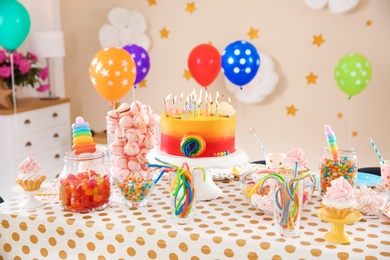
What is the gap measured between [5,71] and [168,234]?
2.75m

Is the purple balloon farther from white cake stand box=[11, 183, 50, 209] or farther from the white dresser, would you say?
white cake stand box=[11, 183, 50, 209]

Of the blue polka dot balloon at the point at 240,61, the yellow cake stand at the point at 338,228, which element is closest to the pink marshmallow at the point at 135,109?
the yellow cake stand at the point at 338,228

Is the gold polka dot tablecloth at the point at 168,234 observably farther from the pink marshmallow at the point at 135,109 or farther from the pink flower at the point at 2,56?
the pink flower at the point at 2,56

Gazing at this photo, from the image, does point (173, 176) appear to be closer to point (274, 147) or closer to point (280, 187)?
point (280, 187)

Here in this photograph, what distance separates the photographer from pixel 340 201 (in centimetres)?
135

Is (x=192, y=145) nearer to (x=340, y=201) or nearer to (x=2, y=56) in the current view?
(x=340, y=201)

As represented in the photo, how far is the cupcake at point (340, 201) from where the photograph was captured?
135 centimetres

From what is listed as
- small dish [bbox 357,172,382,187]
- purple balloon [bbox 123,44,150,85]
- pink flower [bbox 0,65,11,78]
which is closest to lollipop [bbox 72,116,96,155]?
small dish [bbox 357,172,382,187]

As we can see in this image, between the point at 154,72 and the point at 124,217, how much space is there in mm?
2875

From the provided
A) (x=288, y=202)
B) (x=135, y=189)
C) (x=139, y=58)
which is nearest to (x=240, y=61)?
(x=139, y=58)

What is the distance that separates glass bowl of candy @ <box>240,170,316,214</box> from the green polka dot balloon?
192cm

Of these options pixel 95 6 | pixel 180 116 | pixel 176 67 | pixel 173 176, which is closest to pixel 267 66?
pixel 176 67

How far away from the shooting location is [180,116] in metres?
1.78

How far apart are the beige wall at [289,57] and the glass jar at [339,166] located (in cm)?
226
